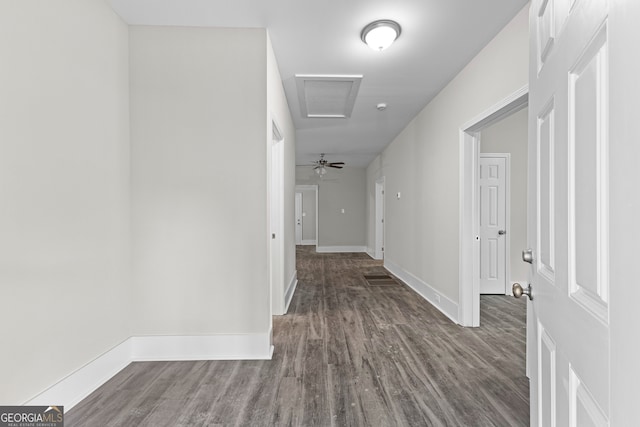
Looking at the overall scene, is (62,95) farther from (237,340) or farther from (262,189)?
(237,340)

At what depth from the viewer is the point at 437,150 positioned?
3848 mm

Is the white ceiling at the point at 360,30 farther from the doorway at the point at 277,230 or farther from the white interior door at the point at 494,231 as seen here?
the white interior door at the point at 494,231

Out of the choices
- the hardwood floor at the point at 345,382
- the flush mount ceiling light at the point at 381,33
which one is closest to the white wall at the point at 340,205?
the hardwood floor at the point at 345,382

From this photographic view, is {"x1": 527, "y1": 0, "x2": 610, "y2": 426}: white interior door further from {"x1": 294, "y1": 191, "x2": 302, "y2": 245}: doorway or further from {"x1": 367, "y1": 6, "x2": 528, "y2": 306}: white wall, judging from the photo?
{"x1": 294, "y1": 191, "x2": 302, "y2": 245}: doorway

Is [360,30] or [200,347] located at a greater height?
[360,30]

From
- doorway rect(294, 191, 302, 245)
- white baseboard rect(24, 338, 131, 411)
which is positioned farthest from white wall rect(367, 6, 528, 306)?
doorway rect(294, 191, 302, 245)

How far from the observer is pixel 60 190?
1747 mm

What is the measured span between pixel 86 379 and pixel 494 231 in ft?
14.9

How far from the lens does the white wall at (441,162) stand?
2443 mm

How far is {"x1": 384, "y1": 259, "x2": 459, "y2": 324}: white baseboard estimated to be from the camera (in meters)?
3.36

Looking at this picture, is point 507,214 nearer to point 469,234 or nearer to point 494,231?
point 494,231

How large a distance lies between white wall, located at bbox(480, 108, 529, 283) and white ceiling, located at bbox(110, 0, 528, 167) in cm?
118

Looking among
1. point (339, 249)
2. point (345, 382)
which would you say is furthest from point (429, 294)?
point (339, 249)

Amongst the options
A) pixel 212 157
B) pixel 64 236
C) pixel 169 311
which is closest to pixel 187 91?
pixel 212 157
